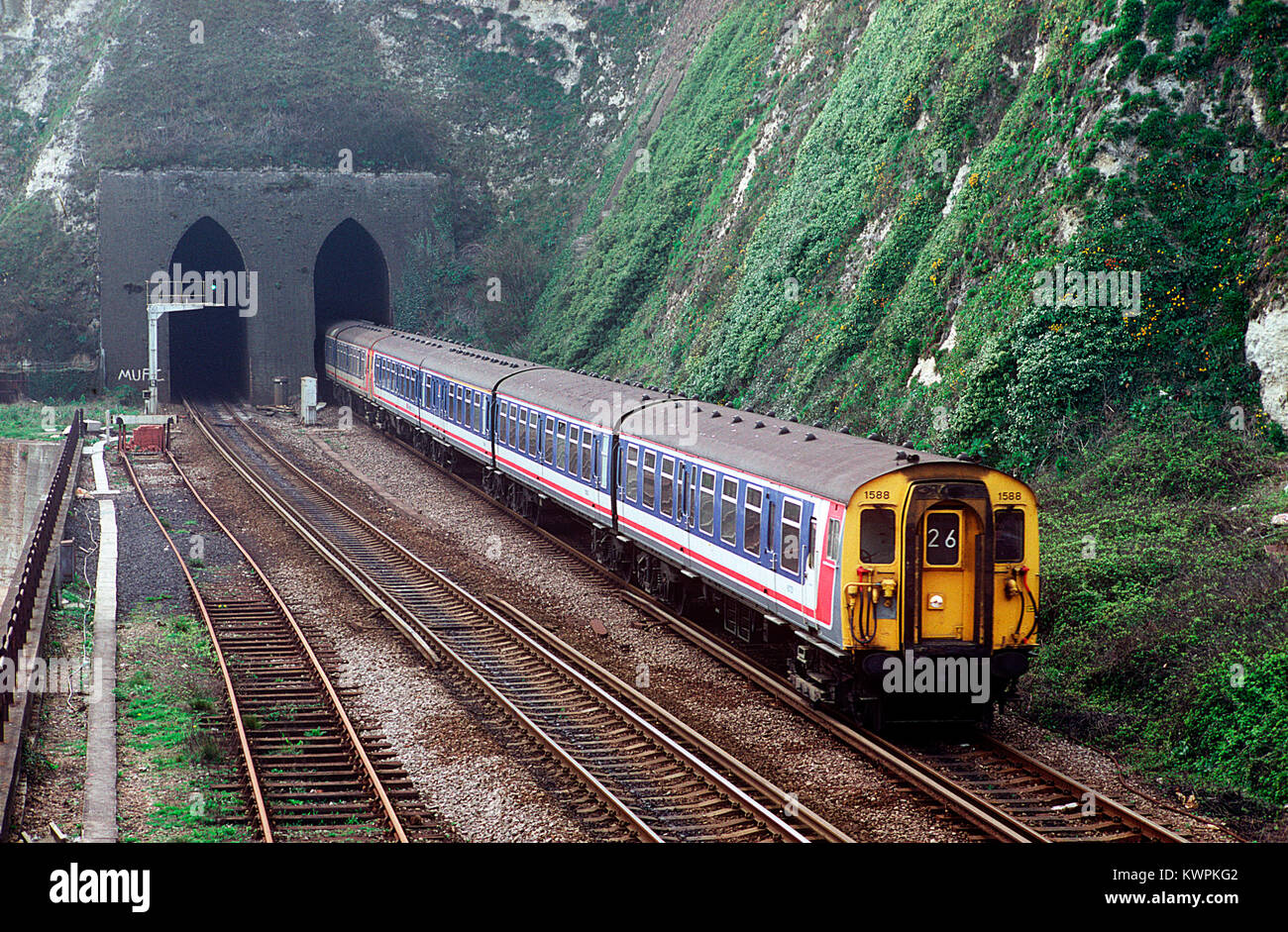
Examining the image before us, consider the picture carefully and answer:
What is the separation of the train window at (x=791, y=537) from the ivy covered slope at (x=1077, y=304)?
3414 mm

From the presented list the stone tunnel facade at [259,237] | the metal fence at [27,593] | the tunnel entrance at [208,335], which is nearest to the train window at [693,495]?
the metal fence at [27,593]

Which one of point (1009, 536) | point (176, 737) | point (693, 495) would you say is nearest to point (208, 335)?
point (693, 495)

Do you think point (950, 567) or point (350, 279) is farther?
point (350, 279)

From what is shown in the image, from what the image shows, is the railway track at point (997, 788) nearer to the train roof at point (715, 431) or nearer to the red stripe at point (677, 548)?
the red stripe at point (677, 548)

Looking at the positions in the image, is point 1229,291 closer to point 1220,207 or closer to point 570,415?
point 1220,207

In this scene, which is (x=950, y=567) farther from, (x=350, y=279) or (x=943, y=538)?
(x=350, y=279)

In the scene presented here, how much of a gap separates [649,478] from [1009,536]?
7.59 m

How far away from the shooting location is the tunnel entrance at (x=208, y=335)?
5866 cm

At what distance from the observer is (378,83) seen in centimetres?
6112

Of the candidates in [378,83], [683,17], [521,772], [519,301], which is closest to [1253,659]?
[521,772]

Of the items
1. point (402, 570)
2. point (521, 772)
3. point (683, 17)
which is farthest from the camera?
point (683, 17)

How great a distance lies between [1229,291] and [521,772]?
49.0ft

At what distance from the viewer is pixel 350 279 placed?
205ft

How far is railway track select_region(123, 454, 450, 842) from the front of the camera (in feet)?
40.8
